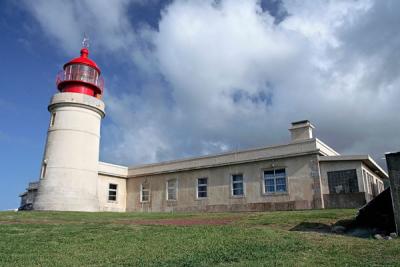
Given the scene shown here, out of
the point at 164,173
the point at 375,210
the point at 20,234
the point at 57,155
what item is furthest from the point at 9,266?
the point at 164,173

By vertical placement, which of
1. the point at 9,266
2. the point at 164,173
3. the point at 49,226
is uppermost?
the point at 164,173

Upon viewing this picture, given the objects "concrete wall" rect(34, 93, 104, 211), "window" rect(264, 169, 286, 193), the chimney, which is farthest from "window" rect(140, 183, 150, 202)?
the chimney

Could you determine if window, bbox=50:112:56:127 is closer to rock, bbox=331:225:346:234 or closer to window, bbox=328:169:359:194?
window, bbox=328:169:359:194

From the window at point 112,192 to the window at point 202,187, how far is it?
23.2ft

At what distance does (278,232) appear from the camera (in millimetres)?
11266

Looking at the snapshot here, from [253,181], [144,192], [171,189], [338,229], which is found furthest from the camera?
[144,192]

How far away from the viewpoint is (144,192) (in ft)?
93.3

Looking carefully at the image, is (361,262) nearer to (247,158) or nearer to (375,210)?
(375,210)

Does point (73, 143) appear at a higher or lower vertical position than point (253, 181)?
higher

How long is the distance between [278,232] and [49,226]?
861 centimetres

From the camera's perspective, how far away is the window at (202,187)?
25281 mm

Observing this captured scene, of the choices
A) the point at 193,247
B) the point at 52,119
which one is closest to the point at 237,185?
the point at 52,119

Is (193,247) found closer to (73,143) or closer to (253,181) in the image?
(253,181)

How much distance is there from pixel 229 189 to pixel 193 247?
14834 mm
